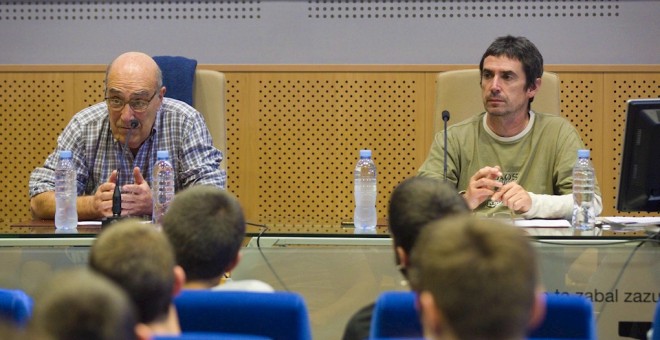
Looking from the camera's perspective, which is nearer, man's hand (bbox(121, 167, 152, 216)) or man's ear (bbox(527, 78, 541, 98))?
man's hand (bbox(121, 167, 152, 216))

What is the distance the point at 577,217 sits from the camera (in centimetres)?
350

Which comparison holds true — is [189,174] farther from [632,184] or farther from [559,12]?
[559,12]

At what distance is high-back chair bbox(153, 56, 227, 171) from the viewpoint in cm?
428

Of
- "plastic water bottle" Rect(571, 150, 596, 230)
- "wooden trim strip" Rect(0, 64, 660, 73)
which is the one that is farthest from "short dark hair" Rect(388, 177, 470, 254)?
"wooden trim strip" Rect(0, 64, 660, 73)

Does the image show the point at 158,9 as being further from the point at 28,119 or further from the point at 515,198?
the point at 515,198

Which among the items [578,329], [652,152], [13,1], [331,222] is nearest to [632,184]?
[652,152]

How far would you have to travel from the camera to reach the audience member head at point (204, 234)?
83.9 inches

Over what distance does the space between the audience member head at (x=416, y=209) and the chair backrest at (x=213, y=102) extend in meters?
2.14

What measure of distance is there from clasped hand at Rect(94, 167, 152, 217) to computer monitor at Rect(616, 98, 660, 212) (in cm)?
173

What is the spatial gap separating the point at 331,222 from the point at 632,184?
1.09 m

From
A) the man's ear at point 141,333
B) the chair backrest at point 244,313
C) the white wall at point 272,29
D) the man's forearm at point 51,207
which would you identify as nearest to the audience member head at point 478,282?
the man's ear at point 141,333

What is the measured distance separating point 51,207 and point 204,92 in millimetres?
871

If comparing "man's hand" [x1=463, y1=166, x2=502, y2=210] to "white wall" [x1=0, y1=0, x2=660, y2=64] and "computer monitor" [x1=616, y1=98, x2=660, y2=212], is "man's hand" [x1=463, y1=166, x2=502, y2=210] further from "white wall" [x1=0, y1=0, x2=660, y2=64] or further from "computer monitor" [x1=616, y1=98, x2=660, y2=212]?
"white wall" [x1=0, y1=0, x2=660, y2=64]

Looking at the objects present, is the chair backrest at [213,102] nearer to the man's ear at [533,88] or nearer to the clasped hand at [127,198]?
the clasped hand at [127,198]
